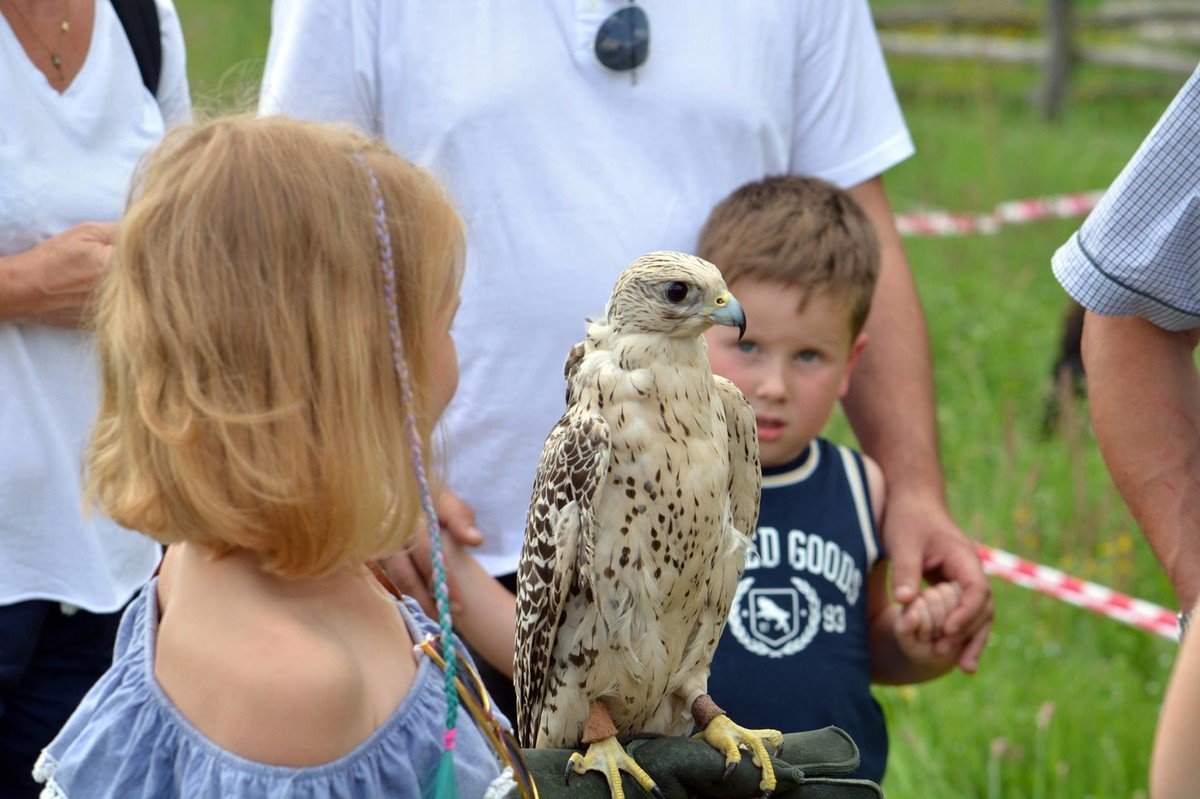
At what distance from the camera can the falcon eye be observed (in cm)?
185

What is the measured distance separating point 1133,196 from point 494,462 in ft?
4.00

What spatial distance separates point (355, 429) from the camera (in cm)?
159

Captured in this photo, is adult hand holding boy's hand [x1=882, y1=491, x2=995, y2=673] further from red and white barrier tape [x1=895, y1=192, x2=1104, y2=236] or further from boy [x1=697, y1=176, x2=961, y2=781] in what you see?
red and white barrier tape [x1=895, y1=192, x2=1104, y2=236]

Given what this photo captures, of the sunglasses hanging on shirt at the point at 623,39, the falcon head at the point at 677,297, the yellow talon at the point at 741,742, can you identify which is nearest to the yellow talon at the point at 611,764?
the yellow talon at the point at 741,742

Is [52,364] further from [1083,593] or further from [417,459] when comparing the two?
[1083,593]

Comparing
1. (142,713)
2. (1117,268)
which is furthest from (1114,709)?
(142,713)

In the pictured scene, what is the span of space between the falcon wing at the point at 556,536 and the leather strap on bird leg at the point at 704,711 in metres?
0.22

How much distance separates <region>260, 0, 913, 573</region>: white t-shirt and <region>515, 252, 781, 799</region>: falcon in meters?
0.55

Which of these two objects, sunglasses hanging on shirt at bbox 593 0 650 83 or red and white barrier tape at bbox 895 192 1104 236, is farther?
red and white barrier tape at bbox 895 192 1104 236

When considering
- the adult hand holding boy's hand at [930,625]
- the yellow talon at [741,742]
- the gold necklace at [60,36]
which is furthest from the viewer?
the adult hand holding boy's hand at [930,625]

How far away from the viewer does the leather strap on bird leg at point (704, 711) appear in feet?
6.45

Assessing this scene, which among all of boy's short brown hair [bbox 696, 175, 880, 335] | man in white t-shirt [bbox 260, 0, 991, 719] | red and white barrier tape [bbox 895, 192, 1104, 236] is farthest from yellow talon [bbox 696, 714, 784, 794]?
red and white barrier tape [bbox 895, 192, 1104, 236]

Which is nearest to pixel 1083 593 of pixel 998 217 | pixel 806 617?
pixel 806 617

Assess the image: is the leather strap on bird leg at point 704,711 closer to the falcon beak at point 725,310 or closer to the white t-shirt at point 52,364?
the falcon beak at point 725,310
